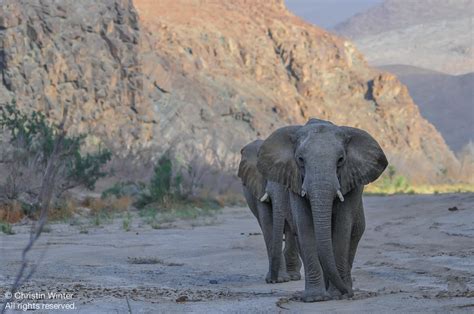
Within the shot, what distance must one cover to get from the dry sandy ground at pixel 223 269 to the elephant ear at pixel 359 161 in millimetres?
1073

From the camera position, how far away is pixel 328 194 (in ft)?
29.8

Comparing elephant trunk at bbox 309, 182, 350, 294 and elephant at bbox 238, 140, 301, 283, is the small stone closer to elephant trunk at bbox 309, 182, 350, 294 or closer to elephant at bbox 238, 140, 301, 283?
elephant trunk at bbox 309, 182, 350, 294

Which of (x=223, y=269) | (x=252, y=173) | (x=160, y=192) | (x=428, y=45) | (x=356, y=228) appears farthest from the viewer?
(x=428, y=45)

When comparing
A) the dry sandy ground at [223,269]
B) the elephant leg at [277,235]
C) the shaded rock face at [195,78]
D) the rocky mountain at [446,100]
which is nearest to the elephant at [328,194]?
the dry sandy ground at [223,269]

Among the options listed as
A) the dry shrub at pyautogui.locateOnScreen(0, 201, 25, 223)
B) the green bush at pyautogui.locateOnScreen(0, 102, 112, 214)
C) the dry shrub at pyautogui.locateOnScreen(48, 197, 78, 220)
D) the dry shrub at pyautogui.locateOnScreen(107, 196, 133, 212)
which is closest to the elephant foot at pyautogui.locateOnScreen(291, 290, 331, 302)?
the dry shrub at pyautogui.locateOnScreen(0, 201, 25, 223)

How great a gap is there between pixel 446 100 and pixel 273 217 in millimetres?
126566

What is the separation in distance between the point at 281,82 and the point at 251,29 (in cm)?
705

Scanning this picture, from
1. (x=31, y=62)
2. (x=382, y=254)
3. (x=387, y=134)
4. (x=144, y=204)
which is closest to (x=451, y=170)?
(x=387, y=134)

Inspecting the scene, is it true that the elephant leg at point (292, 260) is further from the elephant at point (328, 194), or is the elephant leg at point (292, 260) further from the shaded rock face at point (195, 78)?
the shaded rock face at point (195, 78)

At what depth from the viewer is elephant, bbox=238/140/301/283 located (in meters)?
11.7

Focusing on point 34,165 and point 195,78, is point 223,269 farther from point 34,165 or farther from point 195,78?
point 195,78

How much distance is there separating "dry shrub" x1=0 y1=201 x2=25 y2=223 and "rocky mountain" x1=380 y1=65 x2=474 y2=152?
99495 mm

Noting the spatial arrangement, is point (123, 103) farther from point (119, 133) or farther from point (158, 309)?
point (158, 309)

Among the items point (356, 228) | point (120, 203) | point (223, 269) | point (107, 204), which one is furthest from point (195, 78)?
point (356, 228)
